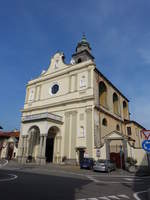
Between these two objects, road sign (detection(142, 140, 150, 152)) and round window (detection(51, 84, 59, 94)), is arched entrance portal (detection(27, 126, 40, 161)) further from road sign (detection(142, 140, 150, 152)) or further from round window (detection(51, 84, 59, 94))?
road sign (detection(142, 140, 150, 152))

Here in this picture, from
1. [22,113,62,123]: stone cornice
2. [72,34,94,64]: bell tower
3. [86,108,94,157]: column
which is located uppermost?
[72,34,94,64]: bell tower

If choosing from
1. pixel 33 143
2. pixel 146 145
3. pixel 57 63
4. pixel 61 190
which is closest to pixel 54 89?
pixel 57 63

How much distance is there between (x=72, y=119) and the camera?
27750 mm

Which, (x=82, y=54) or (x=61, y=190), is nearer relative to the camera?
(x=61, y=190)

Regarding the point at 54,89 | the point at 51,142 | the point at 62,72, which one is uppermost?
the point at 62,72

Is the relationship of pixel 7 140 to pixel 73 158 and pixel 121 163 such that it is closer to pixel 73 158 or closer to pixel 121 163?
pixel 73 158

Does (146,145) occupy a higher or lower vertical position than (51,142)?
lower

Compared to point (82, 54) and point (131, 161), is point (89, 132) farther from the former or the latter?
point (82, 54)

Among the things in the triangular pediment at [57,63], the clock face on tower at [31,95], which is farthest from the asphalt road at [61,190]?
the clock face on tower at [31,95]

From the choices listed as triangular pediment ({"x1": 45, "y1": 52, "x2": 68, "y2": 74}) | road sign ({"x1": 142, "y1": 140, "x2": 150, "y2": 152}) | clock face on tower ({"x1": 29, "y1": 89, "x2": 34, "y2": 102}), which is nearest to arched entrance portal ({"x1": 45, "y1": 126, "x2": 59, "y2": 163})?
clock face on tower ({"x1": 29, "y1": 89, "x2": 34, "y2": 102})

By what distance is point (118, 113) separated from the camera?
36.6m

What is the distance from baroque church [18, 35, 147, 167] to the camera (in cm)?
2388

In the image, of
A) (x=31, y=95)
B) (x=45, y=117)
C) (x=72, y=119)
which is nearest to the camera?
(x=45, y=117)

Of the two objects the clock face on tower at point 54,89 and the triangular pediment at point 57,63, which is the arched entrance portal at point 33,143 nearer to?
the clock face on tower at point 54,89
